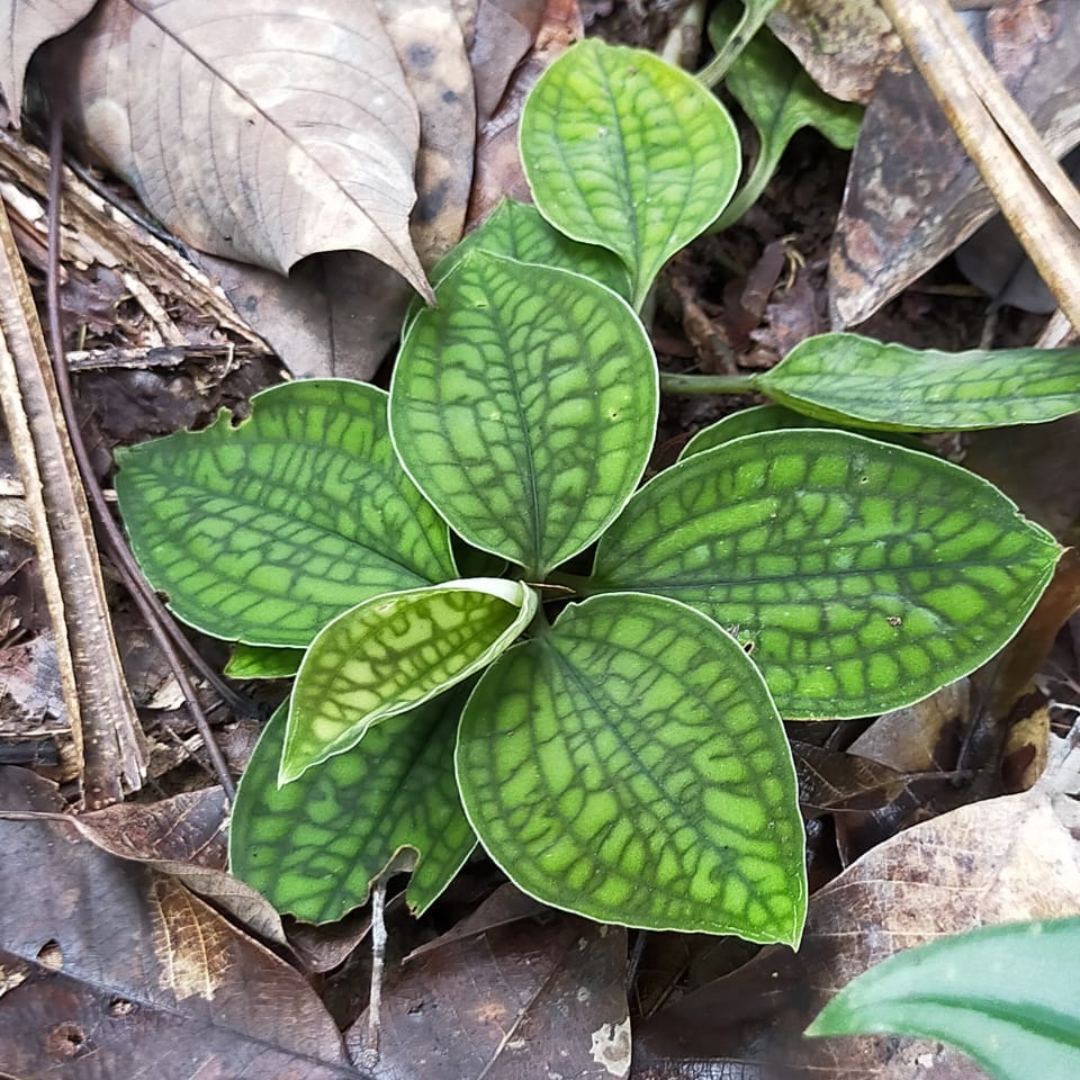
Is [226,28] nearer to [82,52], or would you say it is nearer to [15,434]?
[82,52]

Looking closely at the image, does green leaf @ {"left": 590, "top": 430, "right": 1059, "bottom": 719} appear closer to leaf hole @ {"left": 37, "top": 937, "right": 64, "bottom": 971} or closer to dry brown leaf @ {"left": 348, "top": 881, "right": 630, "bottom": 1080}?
dry brown leaf @ {"left": 348, "top": 881, "right": 630, "bottom": 1080}

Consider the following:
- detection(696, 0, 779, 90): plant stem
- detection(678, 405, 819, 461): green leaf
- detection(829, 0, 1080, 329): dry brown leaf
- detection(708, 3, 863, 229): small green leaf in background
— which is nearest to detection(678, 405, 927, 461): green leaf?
detection(678, 405, 819, 461): green leaf

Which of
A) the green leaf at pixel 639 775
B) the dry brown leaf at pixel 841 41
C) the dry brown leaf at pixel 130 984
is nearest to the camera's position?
the green leaf at pixel 639 775

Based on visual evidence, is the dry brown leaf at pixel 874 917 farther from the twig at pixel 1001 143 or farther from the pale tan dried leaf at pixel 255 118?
the pale tan dried leaf at pixel 255 118

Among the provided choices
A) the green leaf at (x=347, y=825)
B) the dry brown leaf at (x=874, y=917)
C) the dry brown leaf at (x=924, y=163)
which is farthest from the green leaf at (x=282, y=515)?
the dry brown leaf at (x=924, y=163)

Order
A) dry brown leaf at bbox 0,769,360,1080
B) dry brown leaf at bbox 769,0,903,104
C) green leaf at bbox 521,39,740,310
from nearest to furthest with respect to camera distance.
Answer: dry brown leaf at bbox 0,769,360,1080
green leaf at bbox 521,39,740,310
dry brown leaf at bbox 769,0,903,104

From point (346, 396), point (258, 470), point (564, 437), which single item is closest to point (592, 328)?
point (564, 437)

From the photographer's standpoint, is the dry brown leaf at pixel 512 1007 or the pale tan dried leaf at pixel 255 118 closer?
the dry brown leaf at pixel 512 1007

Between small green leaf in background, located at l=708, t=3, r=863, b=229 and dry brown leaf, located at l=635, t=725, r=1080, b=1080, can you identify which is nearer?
dry brown leaf, located at l=635, t=725, r=1080, b=1080
